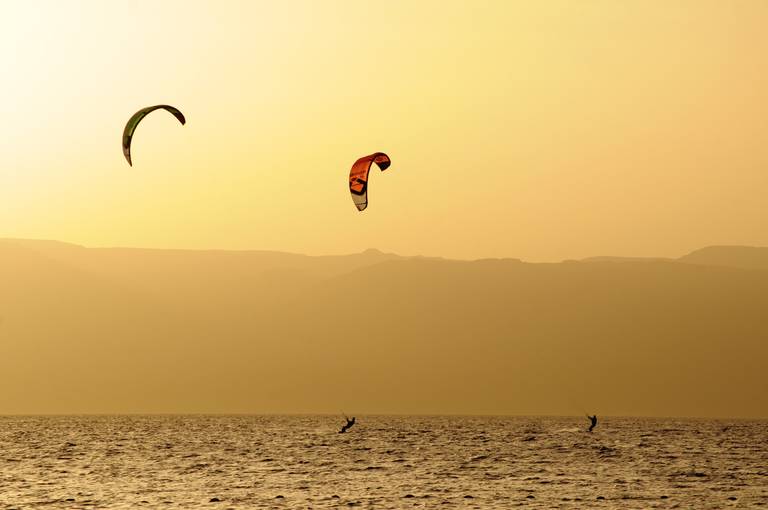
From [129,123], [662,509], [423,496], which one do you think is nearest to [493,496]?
[423,496]

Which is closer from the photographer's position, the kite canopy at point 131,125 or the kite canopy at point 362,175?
the kite canopy at point 131,125

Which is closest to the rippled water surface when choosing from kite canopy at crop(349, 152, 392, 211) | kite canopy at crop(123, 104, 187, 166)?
kite canopy at crop(349, 152, 392, 211)

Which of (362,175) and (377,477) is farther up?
(362,175)

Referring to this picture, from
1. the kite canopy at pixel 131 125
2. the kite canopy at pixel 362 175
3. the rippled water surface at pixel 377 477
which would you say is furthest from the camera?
the rippled water surface at pixel 377 477

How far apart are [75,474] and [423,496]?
2740 centimetres

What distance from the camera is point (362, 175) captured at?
55.2m

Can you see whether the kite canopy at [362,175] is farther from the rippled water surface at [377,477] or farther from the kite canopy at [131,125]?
the rippled water surface at [377,477]

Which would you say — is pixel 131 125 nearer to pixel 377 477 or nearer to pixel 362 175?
pixel 362 175

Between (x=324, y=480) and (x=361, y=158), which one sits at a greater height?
(x=361, y=158)

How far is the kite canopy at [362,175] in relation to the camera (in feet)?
181

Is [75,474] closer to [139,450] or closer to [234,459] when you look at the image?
[234,459]

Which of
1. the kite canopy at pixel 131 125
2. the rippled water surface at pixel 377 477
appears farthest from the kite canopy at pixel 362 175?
the rippled water surface at pixel 377 477

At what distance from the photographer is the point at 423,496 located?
210 ft

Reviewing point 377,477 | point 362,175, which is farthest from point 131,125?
point 377,477
